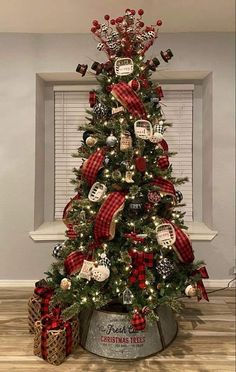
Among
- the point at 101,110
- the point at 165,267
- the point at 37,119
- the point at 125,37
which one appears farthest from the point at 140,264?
the point at 37,119

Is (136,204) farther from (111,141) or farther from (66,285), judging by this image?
(66,285)

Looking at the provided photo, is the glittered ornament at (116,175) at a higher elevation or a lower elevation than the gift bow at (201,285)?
higher

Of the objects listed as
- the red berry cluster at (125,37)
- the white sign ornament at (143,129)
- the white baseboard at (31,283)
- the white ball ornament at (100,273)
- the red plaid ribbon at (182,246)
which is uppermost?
the red berry cluster at (125,37)

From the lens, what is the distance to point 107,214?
5.87 ft

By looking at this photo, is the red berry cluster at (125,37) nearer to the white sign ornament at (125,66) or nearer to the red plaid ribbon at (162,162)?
the white sign ornament at (125,66)

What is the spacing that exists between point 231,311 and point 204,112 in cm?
162

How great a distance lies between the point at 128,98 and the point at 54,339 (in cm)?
128

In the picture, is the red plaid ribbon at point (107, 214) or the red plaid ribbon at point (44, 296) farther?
the red plaid ribbon at point (44, 296)

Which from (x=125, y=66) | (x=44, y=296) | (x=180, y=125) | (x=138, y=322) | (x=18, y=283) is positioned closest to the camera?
(x=138, y=322)

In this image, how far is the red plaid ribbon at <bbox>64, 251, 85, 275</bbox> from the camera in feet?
6.27

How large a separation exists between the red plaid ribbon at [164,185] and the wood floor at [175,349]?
85 cm

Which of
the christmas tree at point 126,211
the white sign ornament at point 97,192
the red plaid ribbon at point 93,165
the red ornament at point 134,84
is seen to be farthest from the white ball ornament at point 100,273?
the red ornament at point 134,84

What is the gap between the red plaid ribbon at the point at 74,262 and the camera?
1.91 metres

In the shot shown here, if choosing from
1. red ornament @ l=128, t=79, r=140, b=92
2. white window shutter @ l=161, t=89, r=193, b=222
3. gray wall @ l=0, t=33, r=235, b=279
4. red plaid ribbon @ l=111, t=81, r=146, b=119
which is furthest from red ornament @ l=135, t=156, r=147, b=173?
white window shutter @ l=161, t=89, r=193, b=222
